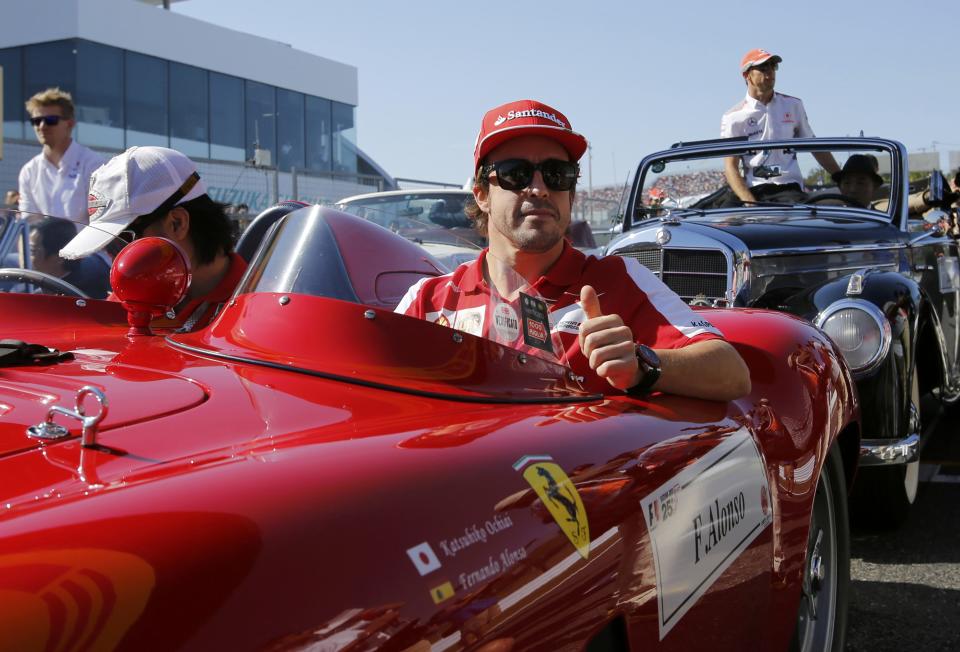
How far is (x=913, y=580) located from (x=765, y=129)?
12.5ft

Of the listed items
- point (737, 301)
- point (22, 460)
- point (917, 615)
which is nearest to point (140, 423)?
point (22, 460)

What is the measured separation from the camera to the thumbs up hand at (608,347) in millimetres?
1909

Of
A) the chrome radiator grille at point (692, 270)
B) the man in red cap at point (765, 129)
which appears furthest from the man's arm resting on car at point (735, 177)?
the chrome radiator grille at point (692, 270)

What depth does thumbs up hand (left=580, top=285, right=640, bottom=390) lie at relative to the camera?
1.91 metres

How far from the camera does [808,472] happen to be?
7.36 ft

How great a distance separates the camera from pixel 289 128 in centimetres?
2959

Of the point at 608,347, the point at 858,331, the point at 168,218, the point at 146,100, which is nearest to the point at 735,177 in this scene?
the point at 858,331

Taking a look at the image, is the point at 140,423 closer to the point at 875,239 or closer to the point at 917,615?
the point at 917,615

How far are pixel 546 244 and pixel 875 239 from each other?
3769mm

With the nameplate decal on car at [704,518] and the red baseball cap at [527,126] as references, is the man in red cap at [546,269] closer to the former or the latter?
the red baseball cap at [527,126]

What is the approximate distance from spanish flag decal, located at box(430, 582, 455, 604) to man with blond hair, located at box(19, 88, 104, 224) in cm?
428

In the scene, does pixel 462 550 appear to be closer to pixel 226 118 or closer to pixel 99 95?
pixel 99 95

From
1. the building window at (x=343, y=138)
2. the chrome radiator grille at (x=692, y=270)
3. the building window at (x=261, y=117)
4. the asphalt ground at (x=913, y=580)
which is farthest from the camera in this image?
the building window at (x=343, y=138)

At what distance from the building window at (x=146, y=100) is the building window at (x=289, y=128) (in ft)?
13.5
